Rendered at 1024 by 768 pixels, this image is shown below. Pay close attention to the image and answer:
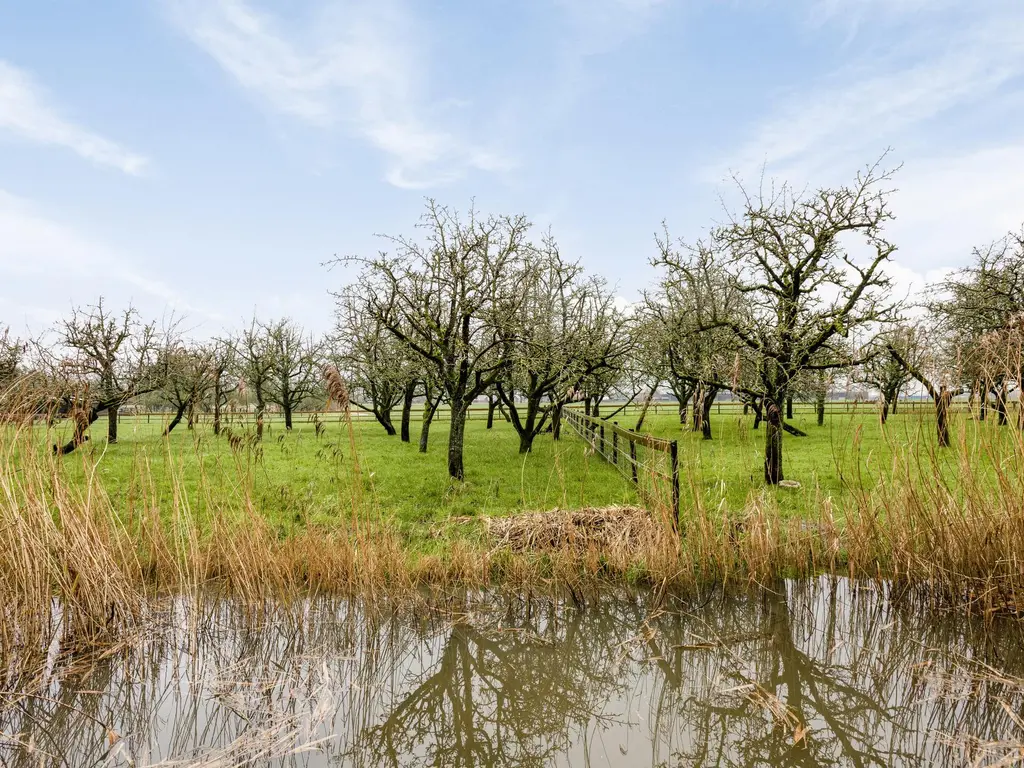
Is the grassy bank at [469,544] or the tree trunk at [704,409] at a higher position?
the tree trunk at [704,409]

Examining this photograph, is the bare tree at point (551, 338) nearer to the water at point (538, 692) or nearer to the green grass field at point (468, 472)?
the green grass field at point (468, 472)

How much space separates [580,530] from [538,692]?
3.20 metres

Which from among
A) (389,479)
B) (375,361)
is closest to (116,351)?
(375,361)

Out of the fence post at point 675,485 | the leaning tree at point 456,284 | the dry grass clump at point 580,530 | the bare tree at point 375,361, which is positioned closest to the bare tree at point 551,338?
the leaning tree at point 456,284

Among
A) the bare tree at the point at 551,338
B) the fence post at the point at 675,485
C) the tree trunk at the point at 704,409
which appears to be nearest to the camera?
the tree trunk at the point at 704,409

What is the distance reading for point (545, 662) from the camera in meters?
4.21

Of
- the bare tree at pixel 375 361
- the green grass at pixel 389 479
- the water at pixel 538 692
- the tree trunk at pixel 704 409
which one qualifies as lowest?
the water at pixel 538 692

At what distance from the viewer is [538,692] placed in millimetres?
3775

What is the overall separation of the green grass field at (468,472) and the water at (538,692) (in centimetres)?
121

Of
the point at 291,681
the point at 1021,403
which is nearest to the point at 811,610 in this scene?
the point at 1021,403

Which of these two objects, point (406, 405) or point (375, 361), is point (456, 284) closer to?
point (375, 361)

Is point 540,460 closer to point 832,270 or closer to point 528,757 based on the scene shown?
point 832,270

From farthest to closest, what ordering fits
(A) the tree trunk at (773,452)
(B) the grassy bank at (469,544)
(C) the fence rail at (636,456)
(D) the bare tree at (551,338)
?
(D) the bare tree at (551,338)
(A) the tree trunk at (773,452)
(C) the fence rail at (636,456)
(B) the grassy bank at (469,544)

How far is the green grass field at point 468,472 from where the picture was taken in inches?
206
